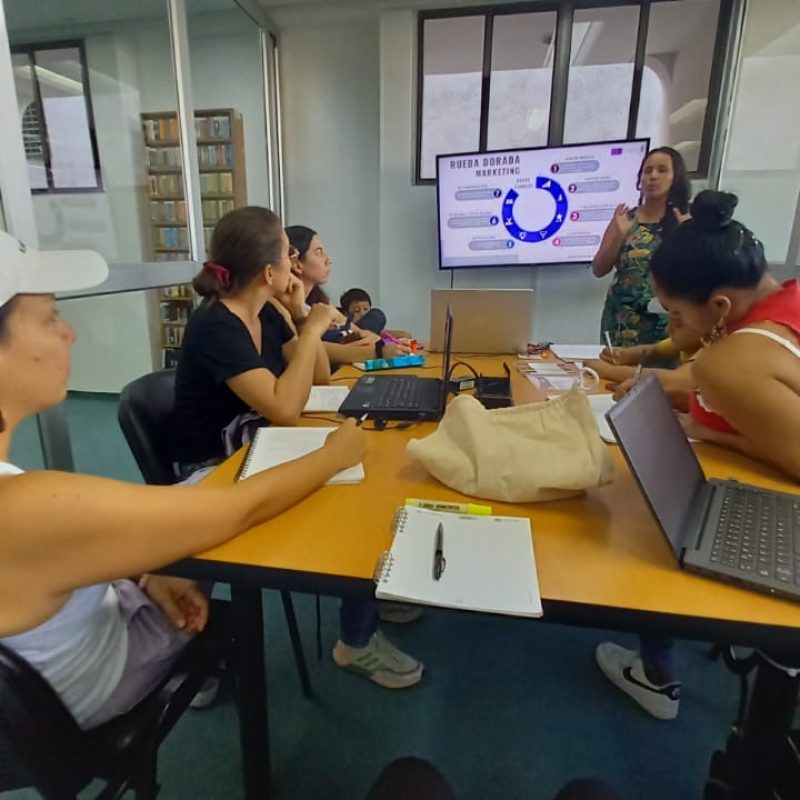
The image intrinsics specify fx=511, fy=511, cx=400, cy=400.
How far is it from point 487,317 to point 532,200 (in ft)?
6.67

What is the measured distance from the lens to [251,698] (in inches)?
36.3

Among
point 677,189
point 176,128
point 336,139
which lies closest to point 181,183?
point 176,128

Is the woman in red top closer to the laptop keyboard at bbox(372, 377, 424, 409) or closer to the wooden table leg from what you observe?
the laptop keyboard at bbox(372, 377, 424, 409)

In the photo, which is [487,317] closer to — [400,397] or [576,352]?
[576,352]

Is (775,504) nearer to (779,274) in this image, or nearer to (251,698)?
(251,698)

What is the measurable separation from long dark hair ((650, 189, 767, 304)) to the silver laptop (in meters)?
0.97

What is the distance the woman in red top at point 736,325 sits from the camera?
3.04ft

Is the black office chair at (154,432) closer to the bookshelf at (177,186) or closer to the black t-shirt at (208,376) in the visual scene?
the black t-shirt at (208,376)

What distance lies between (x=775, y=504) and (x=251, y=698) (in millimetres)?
969

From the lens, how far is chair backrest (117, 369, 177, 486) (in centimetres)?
136

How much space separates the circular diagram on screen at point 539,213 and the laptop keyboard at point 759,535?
3219 mm

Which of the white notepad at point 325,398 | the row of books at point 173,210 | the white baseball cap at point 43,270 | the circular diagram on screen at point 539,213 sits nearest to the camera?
the white baseball cap at point 43,270

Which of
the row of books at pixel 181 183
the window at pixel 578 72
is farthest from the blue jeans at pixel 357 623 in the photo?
the window at pixel 578 72

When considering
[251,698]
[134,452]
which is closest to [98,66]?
[134,452]
